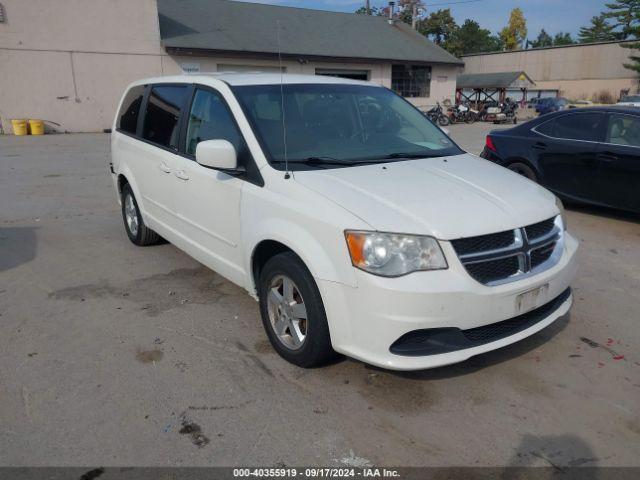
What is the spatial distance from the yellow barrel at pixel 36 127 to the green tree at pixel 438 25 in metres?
61.2

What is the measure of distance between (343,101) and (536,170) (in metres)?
4.45

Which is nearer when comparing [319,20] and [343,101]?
[343,101]

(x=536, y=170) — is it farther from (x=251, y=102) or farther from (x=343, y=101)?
(x=251, y=102)

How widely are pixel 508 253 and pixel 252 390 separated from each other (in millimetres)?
1736

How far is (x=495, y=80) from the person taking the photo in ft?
106

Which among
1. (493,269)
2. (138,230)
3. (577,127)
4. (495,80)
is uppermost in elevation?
(495,80)

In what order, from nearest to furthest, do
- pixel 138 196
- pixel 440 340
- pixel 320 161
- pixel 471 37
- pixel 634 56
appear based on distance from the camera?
pixel 440 340
pixel 320 161
pixel 138 196
pixel 634 56
pixel 471 37

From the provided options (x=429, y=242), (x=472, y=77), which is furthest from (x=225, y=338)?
(x=472, y=77)

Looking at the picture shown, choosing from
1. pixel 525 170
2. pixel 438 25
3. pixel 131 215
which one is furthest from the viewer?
pixel 438 25

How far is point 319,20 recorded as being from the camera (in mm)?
30094

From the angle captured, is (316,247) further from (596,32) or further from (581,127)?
(596,32)

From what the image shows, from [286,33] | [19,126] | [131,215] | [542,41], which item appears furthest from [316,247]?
[542,41]

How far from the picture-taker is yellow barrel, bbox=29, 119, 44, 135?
68.2 feet

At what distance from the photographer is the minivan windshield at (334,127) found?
373 cm
